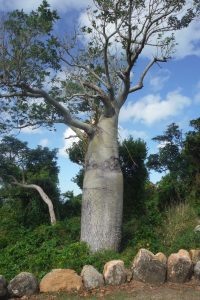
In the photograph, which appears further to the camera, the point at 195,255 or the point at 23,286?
the point at 195,255

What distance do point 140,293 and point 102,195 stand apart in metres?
3.25

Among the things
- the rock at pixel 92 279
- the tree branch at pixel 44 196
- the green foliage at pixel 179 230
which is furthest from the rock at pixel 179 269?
the tree branch at pixel 44 196

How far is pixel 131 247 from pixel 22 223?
541cm

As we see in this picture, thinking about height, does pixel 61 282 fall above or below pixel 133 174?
below

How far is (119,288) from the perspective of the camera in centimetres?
694

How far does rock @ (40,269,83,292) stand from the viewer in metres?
6.89

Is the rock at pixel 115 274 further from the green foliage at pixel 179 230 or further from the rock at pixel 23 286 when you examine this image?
the green foliage at pixel 179 230

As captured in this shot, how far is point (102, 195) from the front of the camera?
9.67 m

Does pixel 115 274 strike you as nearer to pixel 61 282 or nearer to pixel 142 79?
pixel 61 282

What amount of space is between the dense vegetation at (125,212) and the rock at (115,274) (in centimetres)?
80

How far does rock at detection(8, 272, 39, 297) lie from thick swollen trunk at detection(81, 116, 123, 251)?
279cm

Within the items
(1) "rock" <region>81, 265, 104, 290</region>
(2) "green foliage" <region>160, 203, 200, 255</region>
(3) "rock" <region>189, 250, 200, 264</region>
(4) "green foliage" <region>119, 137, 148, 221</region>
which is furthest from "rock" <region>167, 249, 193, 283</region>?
(4) "green foliage" <region>119, 137, 148, 221</region>

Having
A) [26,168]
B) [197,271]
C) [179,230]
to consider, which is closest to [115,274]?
[197,271]

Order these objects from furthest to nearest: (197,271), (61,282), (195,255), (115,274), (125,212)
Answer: (125,212) → (195,255) → (197,271) → (115,274) → (61,282)
